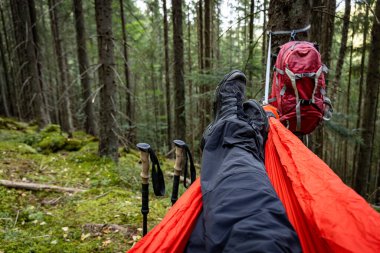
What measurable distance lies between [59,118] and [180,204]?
63.5 ft

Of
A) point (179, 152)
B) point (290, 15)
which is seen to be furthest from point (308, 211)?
point (290, 15)

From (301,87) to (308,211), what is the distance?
4.77ft

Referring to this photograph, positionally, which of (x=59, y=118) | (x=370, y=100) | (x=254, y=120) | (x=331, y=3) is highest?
(x=331, y=3)

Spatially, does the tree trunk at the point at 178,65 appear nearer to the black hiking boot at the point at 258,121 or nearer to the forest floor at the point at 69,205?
the forest floor at the point at 69,205

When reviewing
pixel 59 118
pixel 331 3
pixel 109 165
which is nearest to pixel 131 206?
pixel 109 165

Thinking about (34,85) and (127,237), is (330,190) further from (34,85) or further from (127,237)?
(34,85)

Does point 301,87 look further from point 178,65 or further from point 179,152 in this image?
point 178,65

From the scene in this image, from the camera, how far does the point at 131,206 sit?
4.36 metres

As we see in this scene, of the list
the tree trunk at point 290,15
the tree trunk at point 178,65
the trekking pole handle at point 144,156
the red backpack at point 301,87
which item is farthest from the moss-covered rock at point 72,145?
the red backpack at point 301,87

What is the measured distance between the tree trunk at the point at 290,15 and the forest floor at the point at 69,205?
3170mm

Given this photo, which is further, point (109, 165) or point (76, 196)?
point (109, 165)

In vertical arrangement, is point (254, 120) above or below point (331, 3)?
below

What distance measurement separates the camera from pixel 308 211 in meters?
1.26

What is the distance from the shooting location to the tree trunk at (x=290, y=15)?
2.93m
